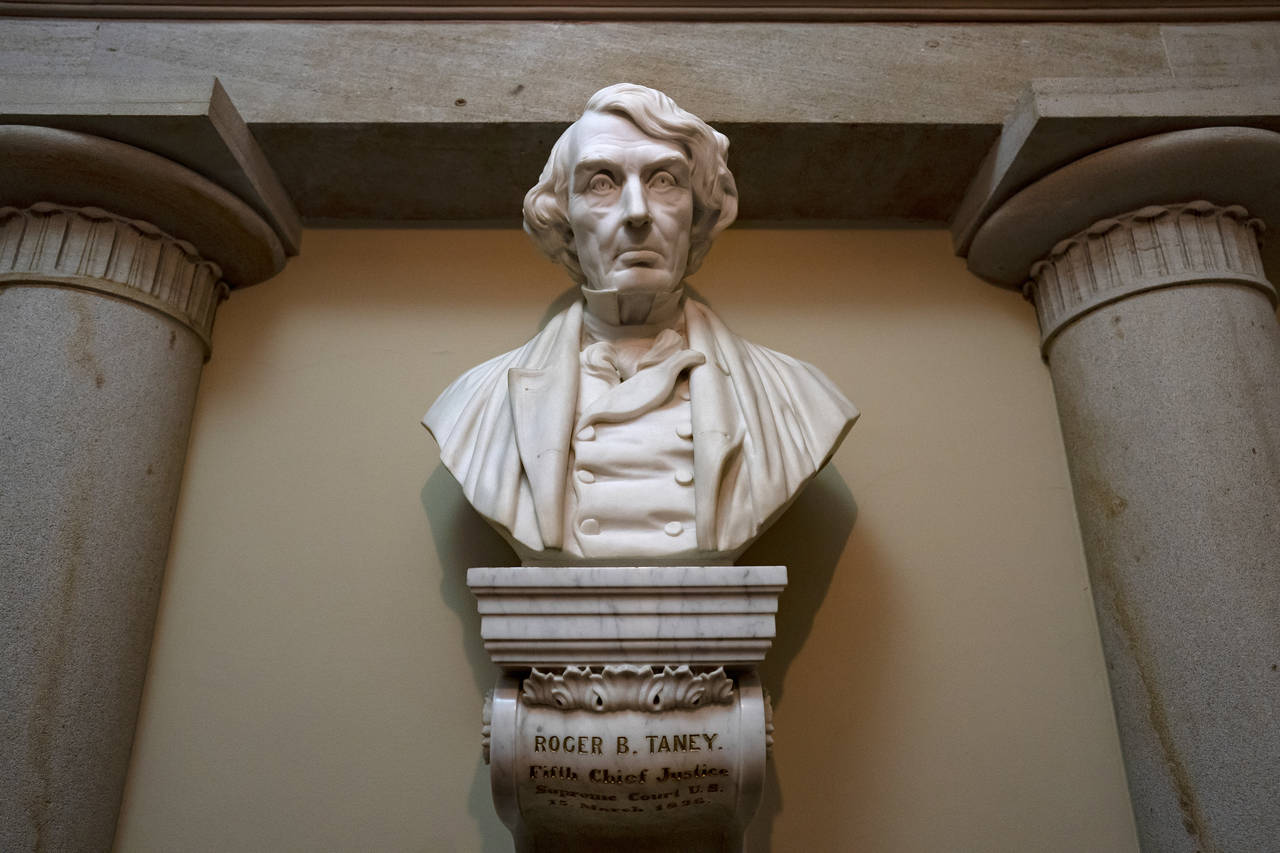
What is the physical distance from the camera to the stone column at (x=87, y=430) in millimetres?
2627

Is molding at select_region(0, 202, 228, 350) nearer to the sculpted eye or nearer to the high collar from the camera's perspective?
the high collar

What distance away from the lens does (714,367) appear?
8.67 feet

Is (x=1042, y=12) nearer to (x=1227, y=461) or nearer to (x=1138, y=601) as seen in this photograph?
(x=1227, y=461)

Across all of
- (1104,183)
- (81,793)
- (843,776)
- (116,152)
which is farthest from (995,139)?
(81,793)

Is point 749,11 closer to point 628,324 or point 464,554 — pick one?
point 628,324

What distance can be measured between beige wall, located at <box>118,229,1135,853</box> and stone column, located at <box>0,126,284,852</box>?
0.14m

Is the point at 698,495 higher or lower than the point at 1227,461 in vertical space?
lower

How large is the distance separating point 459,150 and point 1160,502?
2162 mm

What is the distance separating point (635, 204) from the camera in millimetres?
2541

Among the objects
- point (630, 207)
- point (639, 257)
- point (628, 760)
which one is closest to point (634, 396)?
point (639, 257)

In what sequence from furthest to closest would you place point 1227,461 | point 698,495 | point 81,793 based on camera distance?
point 1227,461 < point 81,793 < point 698,495

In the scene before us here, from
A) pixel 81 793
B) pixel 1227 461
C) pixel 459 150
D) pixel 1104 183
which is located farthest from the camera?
pixel 459 150

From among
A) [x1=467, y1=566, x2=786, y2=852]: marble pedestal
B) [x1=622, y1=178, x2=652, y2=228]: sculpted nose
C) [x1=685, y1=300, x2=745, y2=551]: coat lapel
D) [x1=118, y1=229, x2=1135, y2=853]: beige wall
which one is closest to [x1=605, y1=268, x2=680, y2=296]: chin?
[x1=622, y1=178, x2=652, y2=228]: sculpted nose

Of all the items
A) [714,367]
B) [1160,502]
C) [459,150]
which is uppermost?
[459,150]
